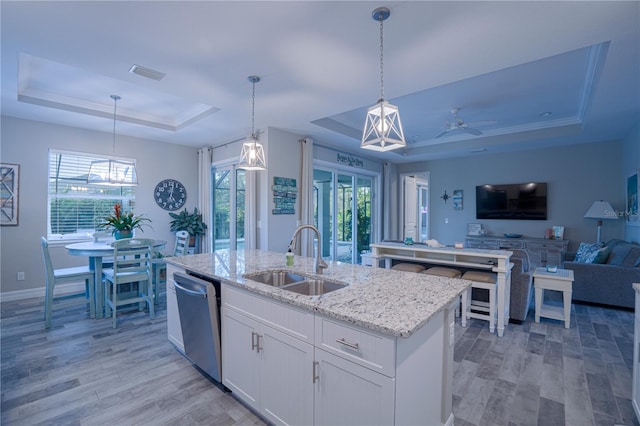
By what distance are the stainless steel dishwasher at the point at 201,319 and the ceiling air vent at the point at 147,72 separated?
2.00 metres

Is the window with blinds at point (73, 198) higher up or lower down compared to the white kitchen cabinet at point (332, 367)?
higher up

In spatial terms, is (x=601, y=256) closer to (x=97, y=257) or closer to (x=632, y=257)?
(x=632, y=257)

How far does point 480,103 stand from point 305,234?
341 cm

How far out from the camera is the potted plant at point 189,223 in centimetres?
594

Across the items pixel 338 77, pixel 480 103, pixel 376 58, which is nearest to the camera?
pixel 376 58

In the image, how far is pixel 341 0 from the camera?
77.0 inches

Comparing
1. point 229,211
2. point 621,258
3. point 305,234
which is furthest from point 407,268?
point 229,211

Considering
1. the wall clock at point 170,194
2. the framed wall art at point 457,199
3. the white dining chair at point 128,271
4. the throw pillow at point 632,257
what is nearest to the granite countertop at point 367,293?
the white dining chair at point 128,271

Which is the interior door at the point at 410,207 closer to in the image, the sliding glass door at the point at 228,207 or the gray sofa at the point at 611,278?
the gray sofa at the point at 611,278

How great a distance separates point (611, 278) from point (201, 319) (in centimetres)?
536

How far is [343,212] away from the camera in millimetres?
6758

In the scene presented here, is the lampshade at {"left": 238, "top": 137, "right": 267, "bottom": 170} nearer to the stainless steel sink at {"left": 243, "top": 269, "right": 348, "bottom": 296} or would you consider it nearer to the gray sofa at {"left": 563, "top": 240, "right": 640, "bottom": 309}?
the stainless steel sink at {"left": 243, "top": 269, "right": 348, "bottom": 296}

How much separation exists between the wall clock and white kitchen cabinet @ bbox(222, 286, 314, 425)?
448cm

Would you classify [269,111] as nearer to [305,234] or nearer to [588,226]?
[305,234]
